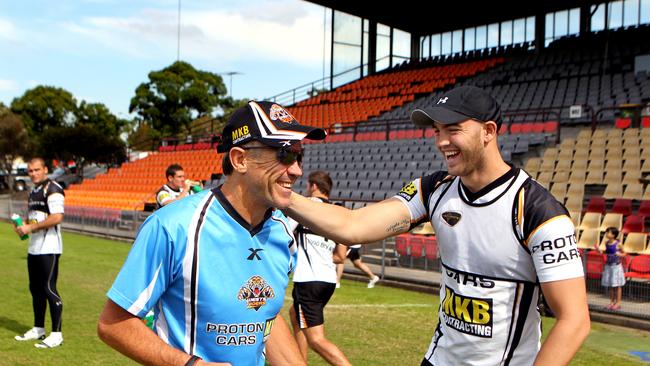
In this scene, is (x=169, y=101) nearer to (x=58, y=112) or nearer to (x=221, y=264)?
(x=58, y=112)

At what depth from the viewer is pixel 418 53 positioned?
47.3m

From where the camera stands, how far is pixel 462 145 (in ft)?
9.84

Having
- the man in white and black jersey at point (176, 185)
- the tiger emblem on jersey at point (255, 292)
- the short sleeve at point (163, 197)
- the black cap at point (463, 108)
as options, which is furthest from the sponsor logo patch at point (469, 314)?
the man in white and black jersey at point (176, 185)

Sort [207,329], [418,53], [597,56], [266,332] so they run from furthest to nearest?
[418,53]
[597,56]
[266,332]
[207,329]

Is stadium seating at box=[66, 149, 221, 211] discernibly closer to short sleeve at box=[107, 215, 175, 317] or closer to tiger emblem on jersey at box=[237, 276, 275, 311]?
tiger emblem on jersey at box=[237, 276, 275, 311]

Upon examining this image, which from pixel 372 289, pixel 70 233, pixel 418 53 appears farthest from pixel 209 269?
pixel 418 53

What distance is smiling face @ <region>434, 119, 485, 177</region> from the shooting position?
2996 millimetres

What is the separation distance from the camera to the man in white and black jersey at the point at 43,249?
817 centimetres

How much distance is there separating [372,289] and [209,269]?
11363 mm

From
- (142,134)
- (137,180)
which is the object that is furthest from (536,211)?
(142,134)

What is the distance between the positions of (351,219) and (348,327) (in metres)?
6.62

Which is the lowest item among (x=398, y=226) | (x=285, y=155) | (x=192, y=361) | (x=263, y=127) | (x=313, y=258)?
(x=313, y=258)

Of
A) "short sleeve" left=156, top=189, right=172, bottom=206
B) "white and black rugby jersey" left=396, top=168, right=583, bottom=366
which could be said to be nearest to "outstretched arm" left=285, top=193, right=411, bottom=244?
"white and black rugby jersey" left=396, top=168, right=583, bottom=366

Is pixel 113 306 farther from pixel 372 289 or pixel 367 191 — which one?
pixel 367 191
